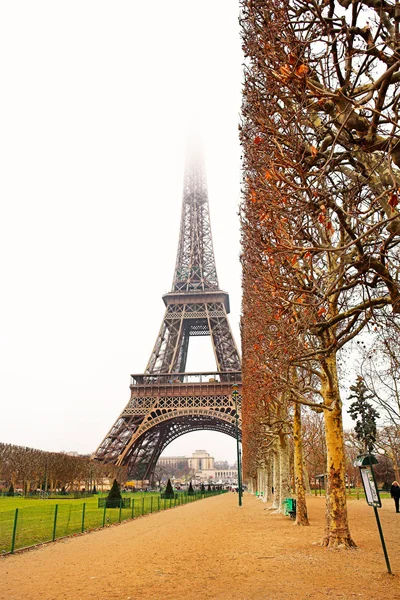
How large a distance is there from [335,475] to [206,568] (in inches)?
171

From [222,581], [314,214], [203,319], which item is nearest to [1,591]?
[222,581]

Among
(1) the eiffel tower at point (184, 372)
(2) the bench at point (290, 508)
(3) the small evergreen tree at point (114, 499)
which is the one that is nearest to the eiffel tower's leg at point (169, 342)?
(1) the eiffel tower at point (184, 372)

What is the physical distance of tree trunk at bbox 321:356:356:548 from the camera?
12664 millimetres

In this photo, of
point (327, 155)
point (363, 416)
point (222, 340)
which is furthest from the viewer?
point (222, 340)

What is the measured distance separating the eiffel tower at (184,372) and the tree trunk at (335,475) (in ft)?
135

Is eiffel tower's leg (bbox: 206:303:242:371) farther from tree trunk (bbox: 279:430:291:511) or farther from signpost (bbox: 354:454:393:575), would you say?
signpost (bbox: 354:454:393:575)

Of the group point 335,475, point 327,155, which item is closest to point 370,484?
point 335,475

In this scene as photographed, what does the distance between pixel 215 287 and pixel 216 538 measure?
178 ft

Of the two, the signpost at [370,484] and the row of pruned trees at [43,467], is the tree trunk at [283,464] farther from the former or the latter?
the row of pruned trees at [43,467]

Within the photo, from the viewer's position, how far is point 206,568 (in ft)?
35.5

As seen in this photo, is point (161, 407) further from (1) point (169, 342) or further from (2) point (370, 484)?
(2) point (370, 484)

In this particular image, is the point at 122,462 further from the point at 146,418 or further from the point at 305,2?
the point at 305,2

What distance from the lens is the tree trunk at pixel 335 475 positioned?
41.5ft

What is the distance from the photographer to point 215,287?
69.8 m
